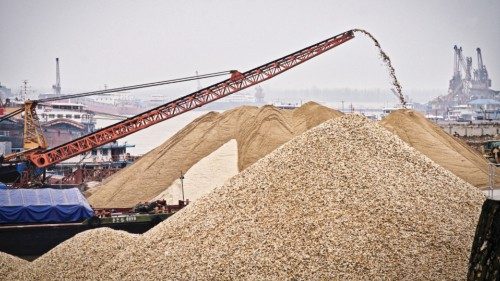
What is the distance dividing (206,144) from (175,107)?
128 inches

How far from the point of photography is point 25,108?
Result: 1180 inches

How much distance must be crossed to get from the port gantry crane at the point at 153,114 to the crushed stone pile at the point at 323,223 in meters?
14.8

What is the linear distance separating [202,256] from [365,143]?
5833mm

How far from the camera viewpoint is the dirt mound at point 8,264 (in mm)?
15383

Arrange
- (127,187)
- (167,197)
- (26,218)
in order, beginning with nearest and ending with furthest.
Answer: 1. (26,218)
2. (167,197)
3. (127,187)

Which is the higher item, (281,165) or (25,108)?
(25,108)

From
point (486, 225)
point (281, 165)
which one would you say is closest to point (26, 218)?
point (281, 165)

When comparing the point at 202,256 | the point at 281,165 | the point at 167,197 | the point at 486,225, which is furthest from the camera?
the point at 167,197

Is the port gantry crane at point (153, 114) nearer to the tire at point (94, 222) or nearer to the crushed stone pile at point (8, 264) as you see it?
the tire at point (94, 222)

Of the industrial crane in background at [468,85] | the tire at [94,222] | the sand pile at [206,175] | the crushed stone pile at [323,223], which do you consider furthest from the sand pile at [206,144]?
the industrial crane in background at [468,85]

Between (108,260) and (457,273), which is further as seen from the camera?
(108,260)


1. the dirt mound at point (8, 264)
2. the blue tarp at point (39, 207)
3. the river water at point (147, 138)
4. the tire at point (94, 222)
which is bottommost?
→ the dirt mound at point (8, 264)

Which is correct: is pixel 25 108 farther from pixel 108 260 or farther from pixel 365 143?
pixel 365 143

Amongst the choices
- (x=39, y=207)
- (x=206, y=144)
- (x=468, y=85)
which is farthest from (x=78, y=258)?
(x=468, y=85)
